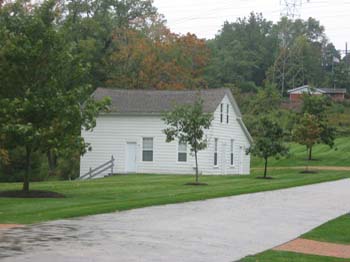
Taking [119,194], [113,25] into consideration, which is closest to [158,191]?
[119,194]

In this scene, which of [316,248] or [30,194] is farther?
[30,194]

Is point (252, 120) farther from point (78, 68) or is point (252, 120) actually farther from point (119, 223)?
point (119, 223)

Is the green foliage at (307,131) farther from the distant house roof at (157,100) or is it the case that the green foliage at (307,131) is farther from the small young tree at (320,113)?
the distant house roof at (157,100)

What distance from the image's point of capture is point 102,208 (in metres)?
18.0

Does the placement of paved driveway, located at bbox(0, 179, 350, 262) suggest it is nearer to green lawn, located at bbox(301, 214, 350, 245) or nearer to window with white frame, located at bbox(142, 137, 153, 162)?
green lawn, located at bbox(301, 214, 350, 245)

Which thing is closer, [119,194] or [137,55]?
[119,194]

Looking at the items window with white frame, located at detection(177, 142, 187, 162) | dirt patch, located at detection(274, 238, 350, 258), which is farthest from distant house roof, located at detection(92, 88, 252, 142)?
dirt patch, located at detection(274, 238, 350, 258)

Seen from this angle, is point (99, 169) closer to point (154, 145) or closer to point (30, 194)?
point (154, 145)

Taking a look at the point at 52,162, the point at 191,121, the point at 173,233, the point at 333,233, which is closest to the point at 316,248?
the point at 333,233

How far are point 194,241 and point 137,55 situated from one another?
155 feet

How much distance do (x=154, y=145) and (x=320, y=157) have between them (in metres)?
19.9

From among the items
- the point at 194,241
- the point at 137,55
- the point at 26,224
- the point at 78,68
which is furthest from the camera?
the point at 137,55

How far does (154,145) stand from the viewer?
43875 millimetres

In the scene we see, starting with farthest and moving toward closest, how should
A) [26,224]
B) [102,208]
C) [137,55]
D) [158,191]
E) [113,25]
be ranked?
[113,25]
[137,55]
[158,191]
[102,208]
[26,224]
